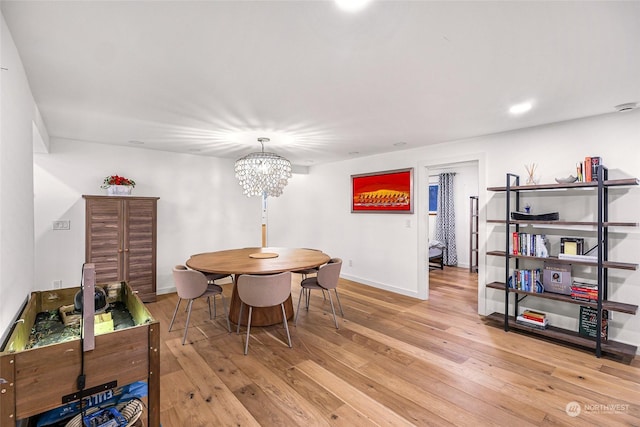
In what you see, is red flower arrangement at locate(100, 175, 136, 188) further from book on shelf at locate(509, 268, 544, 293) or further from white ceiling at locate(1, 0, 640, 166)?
book on shelf at locate(509, 268, 544, 293)

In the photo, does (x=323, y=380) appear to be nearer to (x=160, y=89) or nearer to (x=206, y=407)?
(x=206, y=407)

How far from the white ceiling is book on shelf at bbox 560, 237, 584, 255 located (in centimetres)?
123

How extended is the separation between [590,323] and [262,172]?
3.73m

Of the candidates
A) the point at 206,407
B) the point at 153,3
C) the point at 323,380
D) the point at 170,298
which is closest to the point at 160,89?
the point at 153,3

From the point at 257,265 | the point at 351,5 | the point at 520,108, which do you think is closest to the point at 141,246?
the point at 257,265


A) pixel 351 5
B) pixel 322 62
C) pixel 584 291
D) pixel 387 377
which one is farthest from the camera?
pixel 584 291

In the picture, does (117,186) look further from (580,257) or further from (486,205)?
(580,257)

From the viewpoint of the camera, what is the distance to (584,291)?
287cm

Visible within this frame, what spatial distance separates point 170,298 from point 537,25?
5.08 metres

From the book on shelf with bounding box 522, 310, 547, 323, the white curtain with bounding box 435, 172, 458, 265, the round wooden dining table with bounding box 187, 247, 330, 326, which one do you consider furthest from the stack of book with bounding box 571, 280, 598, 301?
the white curtain with bounding box 435, 172, 458, 265

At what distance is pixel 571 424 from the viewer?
6.19 feet

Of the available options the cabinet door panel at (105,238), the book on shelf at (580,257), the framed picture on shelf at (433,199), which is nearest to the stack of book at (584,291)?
the book on shelf at (580,257)

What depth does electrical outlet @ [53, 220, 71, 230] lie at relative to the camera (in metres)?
3.91

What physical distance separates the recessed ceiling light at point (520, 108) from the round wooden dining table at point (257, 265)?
2410 mm
